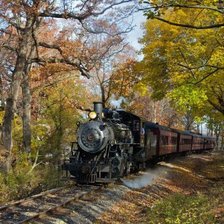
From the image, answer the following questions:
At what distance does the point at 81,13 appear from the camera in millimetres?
18688

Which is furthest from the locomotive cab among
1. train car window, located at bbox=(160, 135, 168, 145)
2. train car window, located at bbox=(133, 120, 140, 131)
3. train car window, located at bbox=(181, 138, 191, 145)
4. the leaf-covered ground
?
train car window, located at bbox=(181, 138, 191, 145)

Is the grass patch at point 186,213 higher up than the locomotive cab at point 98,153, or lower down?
lower down

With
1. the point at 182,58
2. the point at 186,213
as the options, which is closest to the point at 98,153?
the point at 186,213

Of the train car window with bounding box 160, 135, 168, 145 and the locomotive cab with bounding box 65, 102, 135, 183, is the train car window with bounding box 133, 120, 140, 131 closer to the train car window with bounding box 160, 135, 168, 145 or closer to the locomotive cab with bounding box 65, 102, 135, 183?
the locomotive cab with bounding box 65, 102, 135, 183

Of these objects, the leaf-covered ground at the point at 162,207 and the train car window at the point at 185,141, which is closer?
the leaf-covered ground at the point at 162,207

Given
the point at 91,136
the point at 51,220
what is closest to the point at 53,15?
the point at 91,136

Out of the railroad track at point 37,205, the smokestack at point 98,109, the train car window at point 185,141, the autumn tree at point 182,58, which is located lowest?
the railroad track at point 37,205

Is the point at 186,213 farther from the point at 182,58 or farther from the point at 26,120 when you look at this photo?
the point at 26,120

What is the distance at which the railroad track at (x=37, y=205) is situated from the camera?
10.6 metres

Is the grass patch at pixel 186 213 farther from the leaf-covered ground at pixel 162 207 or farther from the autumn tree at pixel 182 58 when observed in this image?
the autumn tree at pixel 182 58

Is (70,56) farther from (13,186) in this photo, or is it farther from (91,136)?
(13,186)

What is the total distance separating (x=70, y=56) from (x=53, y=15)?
21.8ft

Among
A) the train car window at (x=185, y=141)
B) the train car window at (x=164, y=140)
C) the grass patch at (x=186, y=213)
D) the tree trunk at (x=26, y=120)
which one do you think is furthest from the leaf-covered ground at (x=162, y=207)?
the train car window at (x=185, y=141)

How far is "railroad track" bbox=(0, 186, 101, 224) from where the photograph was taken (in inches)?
417
